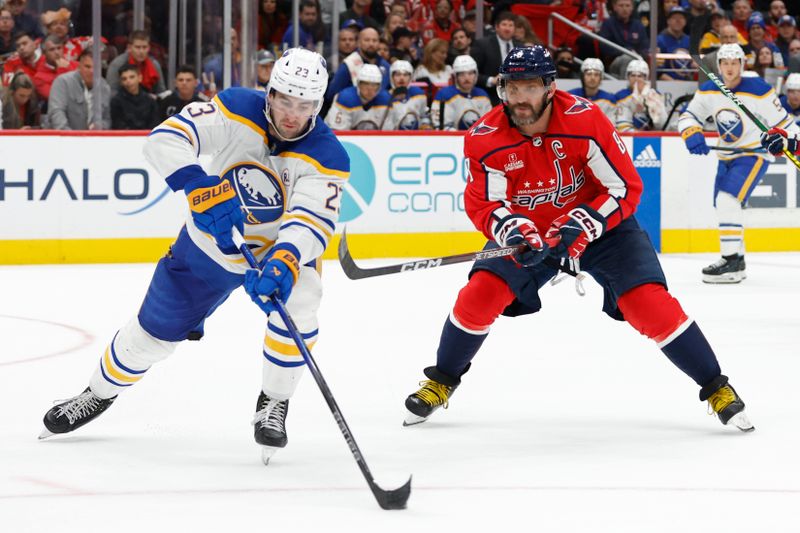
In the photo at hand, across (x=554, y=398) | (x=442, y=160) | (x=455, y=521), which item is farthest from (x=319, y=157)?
(x=442, y=160)

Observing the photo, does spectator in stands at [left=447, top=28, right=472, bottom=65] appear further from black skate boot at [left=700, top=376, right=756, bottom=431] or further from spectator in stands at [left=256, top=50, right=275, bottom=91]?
black skate boot at [left=700, top=376, right=756, bottom=431]

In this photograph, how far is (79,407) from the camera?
3455 mm

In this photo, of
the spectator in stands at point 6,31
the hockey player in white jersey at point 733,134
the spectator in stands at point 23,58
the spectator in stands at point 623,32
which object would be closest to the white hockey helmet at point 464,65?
the spectator in stands at point 623,32

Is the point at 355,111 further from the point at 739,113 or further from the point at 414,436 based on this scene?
the point at 414,436

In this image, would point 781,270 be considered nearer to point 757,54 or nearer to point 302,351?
point 757,54

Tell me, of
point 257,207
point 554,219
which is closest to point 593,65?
point 554,219

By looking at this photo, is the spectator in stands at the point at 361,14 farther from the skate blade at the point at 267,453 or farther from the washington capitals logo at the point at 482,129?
the skate blade at the point at 267,453

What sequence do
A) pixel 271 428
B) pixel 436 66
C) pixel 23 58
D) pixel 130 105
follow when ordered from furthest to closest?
pixel 436 66 → pixel 130 105 → pixel 23 58 → pixel 271 428

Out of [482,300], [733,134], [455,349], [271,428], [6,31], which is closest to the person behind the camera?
[271,428]

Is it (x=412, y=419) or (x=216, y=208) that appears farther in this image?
(x=412, y=419)

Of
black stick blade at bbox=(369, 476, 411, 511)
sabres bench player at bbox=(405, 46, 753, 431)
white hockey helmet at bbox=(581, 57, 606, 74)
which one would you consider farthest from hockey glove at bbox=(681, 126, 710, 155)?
black stick blade at bbox=(369, 476, 411, 511)

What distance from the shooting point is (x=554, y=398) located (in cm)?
413

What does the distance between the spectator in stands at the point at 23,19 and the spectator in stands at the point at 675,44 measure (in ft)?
15.5

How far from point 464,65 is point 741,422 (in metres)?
5.69
